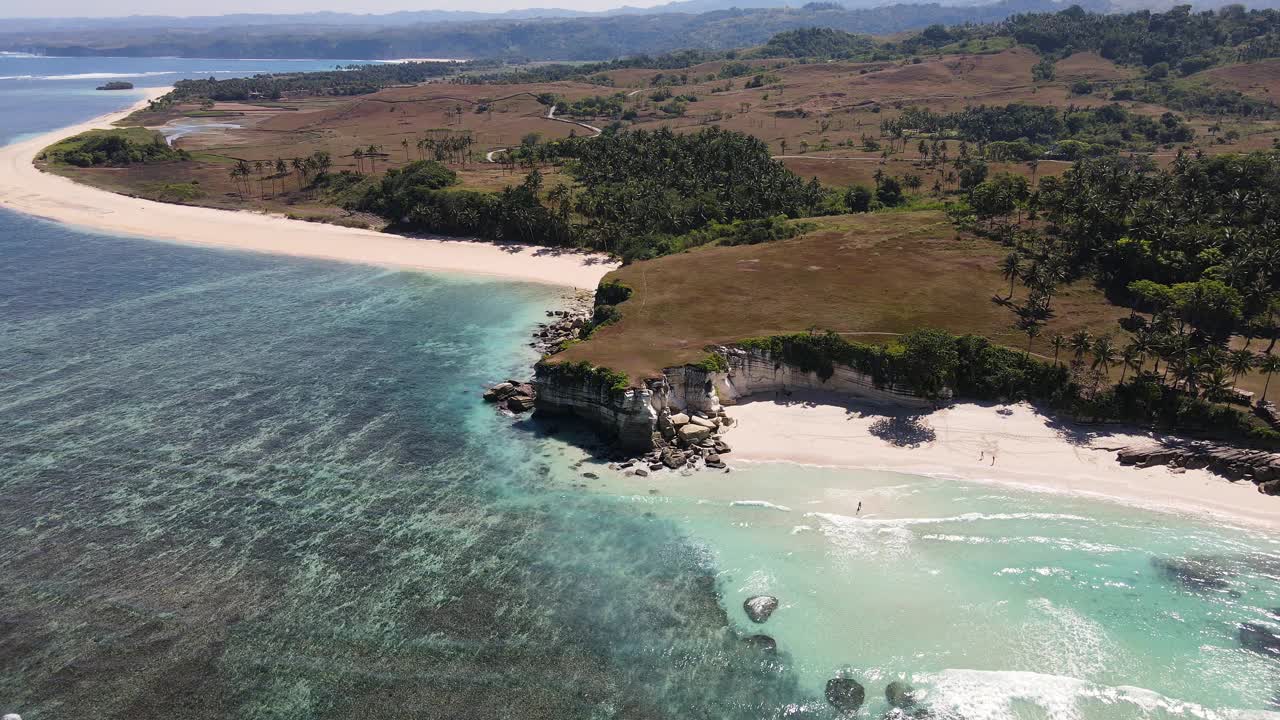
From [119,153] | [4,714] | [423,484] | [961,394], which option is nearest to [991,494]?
[961,394]

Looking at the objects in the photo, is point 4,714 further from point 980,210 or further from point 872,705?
point 980,210

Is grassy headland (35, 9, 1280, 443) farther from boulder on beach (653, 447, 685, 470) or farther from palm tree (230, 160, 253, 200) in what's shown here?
boulder on beach (653, 447, 685, 470)

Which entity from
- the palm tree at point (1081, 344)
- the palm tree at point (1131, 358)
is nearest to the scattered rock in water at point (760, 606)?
the palm tree at point (1081, 344)

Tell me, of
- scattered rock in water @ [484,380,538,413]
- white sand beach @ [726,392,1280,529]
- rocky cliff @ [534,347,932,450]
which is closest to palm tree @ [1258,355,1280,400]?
white sand beach @ [726,392,1280,529]

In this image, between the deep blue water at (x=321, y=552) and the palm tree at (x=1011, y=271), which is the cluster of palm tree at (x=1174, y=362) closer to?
A: the palm tree at (x=1011, y=271)

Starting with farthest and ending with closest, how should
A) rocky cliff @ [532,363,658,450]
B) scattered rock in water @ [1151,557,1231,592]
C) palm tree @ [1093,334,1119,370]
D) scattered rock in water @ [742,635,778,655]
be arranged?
palm tree @ [1093,334,1119,370], rocky cliff @ [532,363,658,450], scattered rock in water @ [1151,557,1231,592], scattered rock in water @ [742,635,778,655]

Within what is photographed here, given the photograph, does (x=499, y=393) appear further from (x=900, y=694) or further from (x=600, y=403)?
(x=900, y=694)
